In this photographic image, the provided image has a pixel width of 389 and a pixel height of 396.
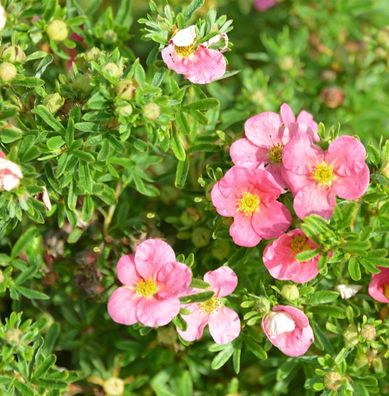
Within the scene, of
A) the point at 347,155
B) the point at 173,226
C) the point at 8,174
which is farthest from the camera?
the point at 173,226

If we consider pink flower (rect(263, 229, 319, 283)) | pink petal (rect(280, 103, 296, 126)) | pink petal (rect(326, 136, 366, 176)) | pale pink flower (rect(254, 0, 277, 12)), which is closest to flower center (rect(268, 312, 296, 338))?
pink flower (rect(263, 229, 319, 283))

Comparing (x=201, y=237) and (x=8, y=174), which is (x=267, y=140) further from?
(x=8, y=174)

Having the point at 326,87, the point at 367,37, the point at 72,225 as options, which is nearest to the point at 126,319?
the point at 72,225

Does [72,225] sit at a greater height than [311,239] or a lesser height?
lesser

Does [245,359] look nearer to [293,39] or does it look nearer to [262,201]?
[262,201]

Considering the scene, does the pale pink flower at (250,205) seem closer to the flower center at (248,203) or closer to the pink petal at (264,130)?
the flower center at (248,203)

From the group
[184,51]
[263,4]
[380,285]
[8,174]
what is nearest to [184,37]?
[184,51]

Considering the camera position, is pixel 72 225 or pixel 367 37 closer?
pixel 72 225

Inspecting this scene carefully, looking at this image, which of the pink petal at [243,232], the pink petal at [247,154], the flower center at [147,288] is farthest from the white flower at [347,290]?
the flower center at [147,288]
